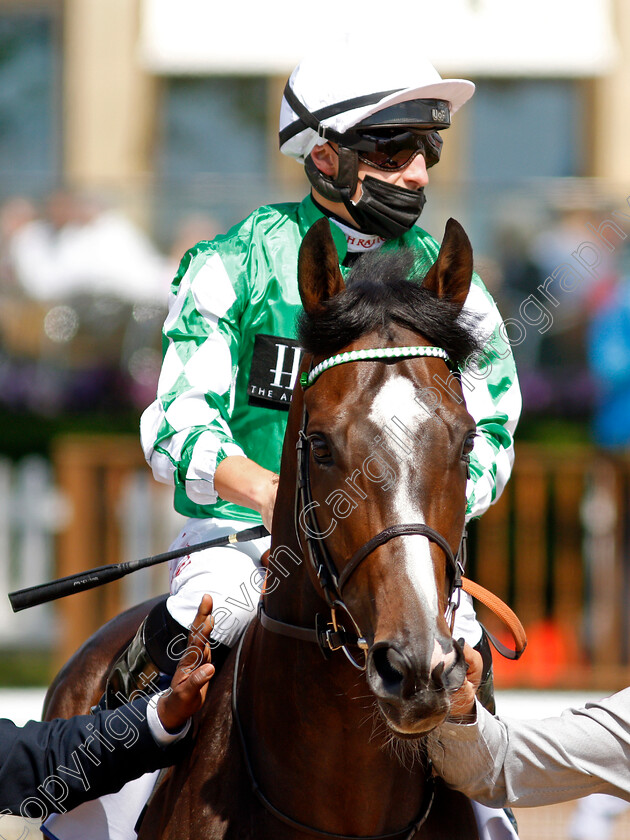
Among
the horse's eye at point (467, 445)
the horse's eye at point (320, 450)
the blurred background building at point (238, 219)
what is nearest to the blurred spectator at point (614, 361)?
the blurred background building at point (238, 219)

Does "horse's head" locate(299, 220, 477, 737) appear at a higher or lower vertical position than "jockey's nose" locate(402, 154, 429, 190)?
lower

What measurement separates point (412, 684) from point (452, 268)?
875 millimetres

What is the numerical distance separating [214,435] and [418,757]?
0.82 m

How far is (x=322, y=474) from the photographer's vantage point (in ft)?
6.91

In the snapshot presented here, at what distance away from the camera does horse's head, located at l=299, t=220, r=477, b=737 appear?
1886 millimetres

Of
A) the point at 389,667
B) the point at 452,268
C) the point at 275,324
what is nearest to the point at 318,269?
the point at 452,268

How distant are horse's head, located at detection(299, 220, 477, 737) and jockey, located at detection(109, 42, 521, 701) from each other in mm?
400

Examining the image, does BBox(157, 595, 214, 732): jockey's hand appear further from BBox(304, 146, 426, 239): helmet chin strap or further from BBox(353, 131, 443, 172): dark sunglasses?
BBox(353, 131, 443, 172): dark sunglasses

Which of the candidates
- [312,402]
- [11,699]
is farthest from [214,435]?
[11,699]

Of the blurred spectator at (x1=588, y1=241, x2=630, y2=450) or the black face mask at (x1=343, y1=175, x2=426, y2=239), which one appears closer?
the black face mask at (x1=343, y1=175, x2=426, y2=239)

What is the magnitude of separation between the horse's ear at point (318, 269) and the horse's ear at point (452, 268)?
195mm

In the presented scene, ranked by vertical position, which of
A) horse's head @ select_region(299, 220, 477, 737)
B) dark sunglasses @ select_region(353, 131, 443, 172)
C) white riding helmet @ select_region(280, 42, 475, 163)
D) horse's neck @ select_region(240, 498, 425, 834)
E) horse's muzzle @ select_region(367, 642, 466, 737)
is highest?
white riding helmet @ select_region(280, 42, 475, 163)

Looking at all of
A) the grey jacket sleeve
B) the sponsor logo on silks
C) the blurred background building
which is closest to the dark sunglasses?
the sponsor logo on silks

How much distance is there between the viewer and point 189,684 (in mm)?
2316
